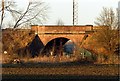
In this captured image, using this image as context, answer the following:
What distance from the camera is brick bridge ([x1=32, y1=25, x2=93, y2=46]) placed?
5634cm

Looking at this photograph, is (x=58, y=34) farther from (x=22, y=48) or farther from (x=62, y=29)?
(x=22, y=48)

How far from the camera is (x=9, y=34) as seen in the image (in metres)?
43.9

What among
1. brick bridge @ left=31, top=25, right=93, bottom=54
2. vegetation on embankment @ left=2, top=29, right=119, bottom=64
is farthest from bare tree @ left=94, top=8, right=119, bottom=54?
brick bridge @ left=31, top=25, right=93, bottom=54

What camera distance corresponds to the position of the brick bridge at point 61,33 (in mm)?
Result: 56344

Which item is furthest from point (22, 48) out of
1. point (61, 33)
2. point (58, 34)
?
point (61, 33)

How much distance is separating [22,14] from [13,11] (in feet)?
4.31

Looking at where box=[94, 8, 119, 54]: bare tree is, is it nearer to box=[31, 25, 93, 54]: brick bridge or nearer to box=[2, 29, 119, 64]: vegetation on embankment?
box=[2, 29, 119, 64]: vegetation on embankment

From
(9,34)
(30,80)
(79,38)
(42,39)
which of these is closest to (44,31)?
(42,39)

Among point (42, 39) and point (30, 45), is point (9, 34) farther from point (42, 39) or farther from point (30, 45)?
point (42, 39)

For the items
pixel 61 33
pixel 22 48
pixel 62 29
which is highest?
pixel 62 29

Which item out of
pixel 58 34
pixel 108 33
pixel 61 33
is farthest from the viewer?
pixel 58 34

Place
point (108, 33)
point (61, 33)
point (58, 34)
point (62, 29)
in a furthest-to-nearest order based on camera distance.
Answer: point (58, 34)
point (61, 33)
point (62, 29)
point (108, 33)

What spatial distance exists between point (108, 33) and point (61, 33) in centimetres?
1570

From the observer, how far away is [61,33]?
2247 inches
